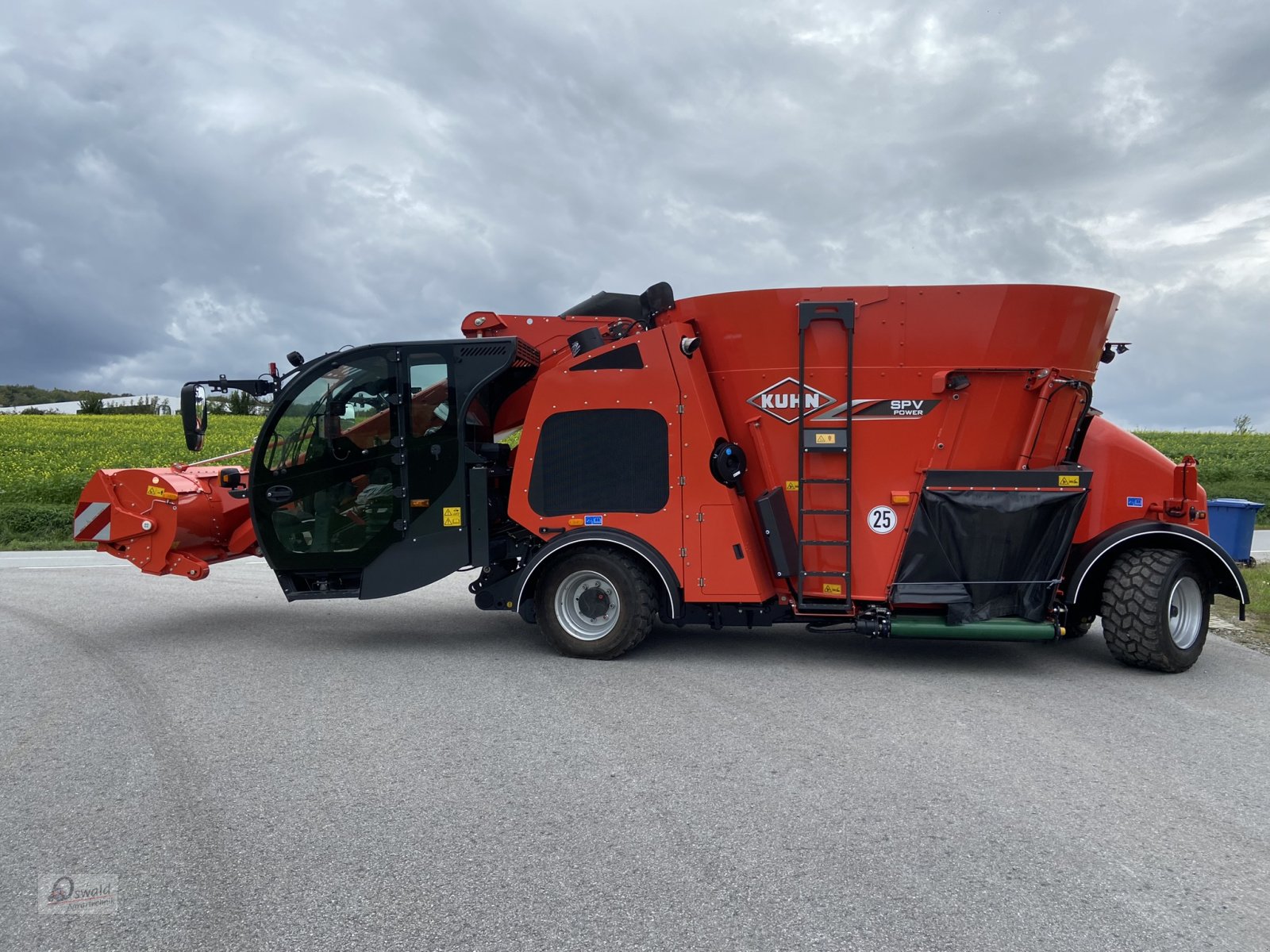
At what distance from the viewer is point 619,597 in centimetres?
702

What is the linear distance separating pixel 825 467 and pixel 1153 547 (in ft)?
8.07

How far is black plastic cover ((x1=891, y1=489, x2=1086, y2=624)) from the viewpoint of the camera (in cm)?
664

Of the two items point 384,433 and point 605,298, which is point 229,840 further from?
point 605,298

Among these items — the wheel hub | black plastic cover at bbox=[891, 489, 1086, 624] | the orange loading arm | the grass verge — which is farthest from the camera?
the grass verge

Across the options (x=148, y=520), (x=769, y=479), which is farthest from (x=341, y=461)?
(x=769, y=479)

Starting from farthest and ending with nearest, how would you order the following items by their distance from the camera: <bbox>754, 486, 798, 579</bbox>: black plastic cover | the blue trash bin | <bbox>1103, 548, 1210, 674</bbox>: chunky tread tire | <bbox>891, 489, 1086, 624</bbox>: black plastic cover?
the blue trash bin, <bbox>754, 486, 798, 579</bbox>: black plastic cover, <bbox>891, 489, 1086, 624</bbox>: black plastic cover, <bbox>1103, 548, 1210, 674</bbox>: chunky tread tire

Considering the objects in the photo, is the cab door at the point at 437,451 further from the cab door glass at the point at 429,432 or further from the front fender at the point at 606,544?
the front fender at the point at 606,544

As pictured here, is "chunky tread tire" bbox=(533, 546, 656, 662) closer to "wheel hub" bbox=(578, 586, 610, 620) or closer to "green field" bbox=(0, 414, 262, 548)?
"wheel hub" bbox=(578, 586, 610, 620)

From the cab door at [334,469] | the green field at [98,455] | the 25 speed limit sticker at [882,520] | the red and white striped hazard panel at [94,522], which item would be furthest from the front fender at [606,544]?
the green field at [98,455]

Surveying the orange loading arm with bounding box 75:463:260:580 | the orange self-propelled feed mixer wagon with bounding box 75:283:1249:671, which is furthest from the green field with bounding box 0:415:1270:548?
the orange self-propelled feed mixer wagon with bounding box 75:283:1249:671

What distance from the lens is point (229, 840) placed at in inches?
149

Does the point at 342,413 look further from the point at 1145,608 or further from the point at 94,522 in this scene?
the point at 1145,608

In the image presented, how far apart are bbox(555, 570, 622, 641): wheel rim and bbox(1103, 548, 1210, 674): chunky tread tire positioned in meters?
3.69

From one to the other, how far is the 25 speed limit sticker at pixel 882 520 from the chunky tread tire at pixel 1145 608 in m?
1.63
